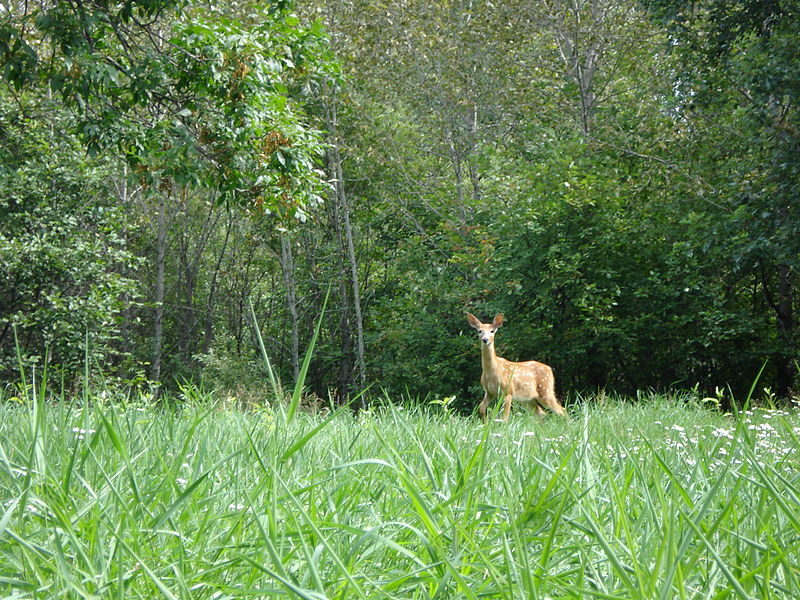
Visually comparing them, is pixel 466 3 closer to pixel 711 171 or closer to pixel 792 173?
pixel 711 171

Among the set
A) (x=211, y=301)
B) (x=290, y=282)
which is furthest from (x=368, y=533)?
(x=211, y=301)

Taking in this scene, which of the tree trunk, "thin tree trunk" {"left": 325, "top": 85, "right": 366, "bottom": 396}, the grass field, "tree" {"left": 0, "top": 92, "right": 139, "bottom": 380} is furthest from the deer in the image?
"thin tree trunk" {"left": 325, "top": 85, "right": 366, "bottom": 396}

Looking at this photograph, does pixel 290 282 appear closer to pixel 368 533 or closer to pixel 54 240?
pixel 54 240

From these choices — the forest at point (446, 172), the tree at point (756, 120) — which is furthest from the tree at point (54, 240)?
the tree at point (756, 120)

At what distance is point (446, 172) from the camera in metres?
20.8

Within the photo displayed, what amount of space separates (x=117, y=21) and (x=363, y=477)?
24.5 ft

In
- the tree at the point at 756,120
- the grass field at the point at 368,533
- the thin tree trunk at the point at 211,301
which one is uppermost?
the tree at the point at 756,120

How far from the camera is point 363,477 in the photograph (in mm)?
2004

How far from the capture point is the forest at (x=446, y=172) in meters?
8.73

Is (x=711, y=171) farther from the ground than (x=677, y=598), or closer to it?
farther from the ground

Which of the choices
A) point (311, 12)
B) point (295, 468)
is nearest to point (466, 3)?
point (311, 12)

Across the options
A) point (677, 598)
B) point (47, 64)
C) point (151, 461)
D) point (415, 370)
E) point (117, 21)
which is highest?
point (117, 21)

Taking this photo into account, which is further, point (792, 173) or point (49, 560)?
point (792, 173)

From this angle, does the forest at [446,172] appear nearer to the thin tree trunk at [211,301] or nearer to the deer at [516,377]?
the deer at [516,377]
